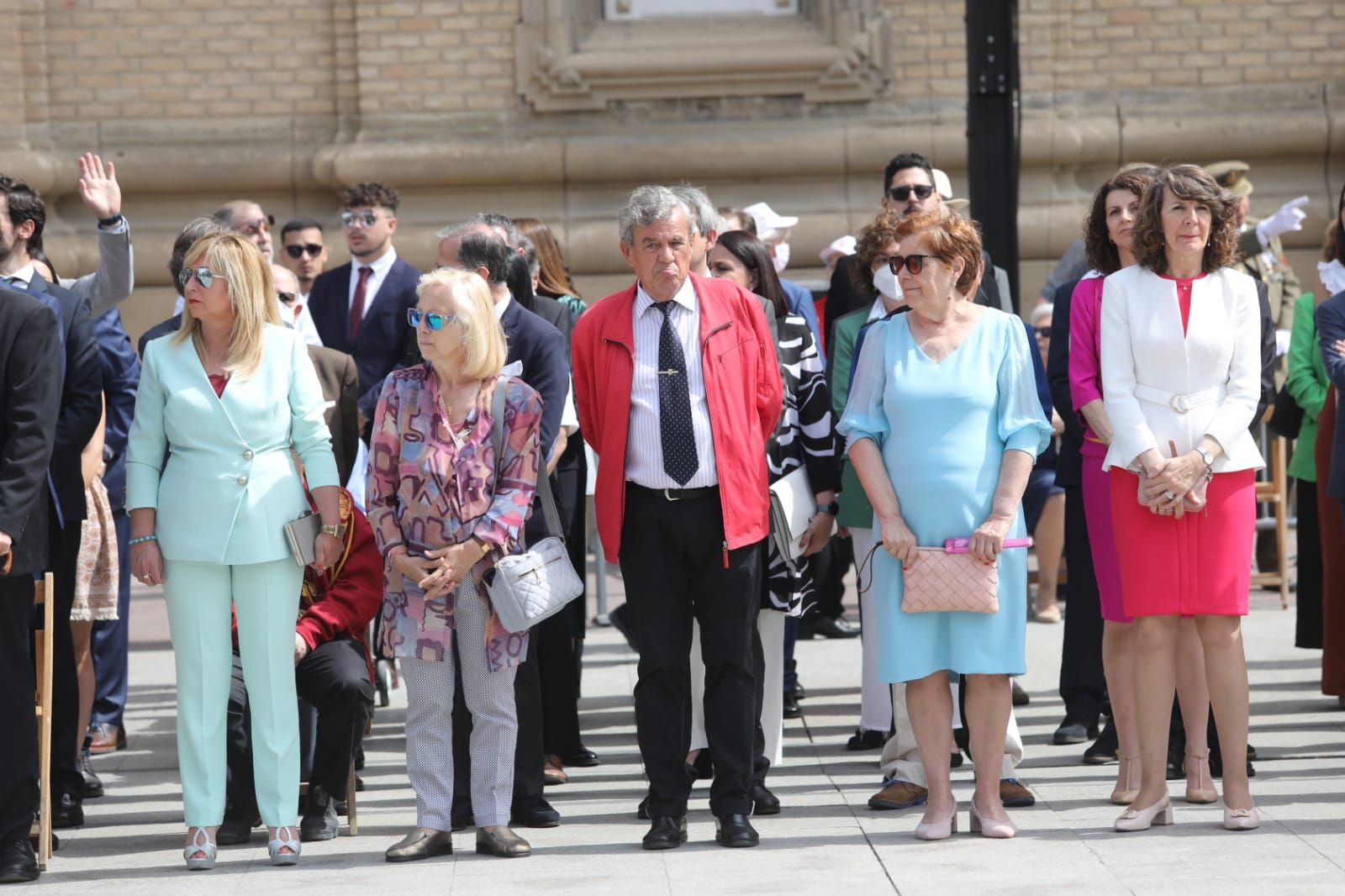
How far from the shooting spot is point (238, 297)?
6.08 meters

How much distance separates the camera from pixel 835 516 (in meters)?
6.89

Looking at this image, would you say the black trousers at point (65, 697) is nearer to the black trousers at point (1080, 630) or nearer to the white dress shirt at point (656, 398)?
the white dress shirt at point (656, 398)

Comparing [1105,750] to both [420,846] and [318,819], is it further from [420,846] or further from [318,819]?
[318,819]

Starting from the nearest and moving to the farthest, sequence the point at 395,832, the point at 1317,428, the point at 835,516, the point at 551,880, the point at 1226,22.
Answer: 1. the point at 551,880
2. the point at 395,832
3. the point at 835,516
4. the point at 1317,428
5. the point at 1226,22

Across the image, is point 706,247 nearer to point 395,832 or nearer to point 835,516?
point 835,516

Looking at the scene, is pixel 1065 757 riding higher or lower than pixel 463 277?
lower

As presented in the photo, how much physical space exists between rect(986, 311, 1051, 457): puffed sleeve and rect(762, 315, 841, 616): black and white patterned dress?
0.86 meters

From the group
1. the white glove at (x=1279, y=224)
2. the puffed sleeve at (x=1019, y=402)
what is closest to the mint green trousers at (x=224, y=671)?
the puffed sleeve at (x=1019, y=402)

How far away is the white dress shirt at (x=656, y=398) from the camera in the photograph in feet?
20.1

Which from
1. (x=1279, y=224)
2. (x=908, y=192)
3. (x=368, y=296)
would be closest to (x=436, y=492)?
(x=368, y=296)

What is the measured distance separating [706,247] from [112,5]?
8.27 m

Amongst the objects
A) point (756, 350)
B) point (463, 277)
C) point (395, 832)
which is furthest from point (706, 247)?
point (395, 832)

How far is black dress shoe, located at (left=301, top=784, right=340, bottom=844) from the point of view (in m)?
6.41

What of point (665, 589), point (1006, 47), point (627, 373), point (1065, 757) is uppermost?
point (1006, 47)
